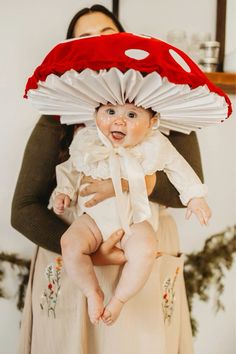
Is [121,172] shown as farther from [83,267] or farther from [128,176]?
[83,267]

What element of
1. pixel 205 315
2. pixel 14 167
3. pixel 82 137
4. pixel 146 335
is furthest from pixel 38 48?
pixel 205 315

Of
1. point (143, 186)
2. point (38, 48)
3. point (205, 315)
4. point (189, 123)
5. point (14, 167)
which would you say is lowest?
point (205, 315)

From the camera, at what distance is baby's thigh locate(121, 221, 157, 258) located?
3.35ft

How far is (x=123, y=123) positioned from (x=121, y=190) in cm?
16

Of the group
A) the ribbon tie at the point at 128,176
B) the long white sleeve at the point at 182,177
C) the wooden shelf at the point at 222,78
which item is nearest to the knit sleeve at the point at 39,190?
the ribbon tie at the point at 128,176

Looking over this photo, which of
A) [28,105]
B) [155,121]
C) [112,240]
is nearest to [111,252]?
[112,240]

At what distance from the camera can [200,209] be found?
111cm

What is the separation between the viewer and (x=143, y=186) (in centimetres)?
108

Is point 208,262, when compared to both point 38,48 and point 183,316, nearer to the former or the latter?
point 183,316

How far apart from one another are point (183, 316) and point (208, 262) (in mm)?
419

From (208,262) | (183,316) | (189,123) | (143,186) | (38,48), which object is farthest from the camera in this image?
(208,262)

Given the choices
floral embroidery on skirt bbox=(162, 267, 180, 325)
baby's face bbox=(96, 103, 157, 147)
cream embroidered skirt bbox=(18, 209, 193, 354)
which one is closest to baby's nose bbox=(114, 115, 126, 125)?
baby's face bbox=(96, 103, 157, 147)

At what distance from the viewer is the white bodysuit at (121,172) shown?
1074 millimetres

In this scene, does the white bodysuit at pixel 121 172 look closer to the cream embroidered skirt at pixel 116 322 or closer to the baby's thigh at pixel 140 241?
the baby's thigh at pixel 140 241
